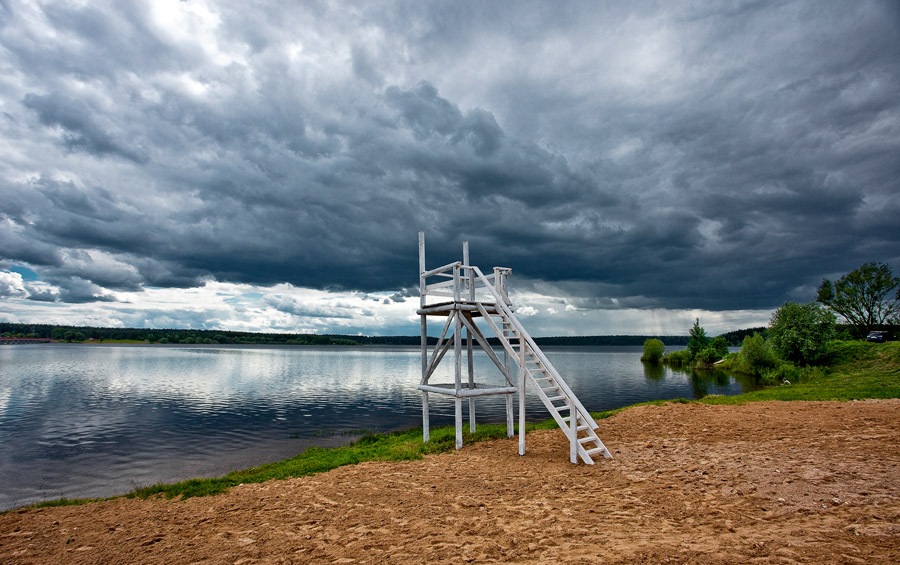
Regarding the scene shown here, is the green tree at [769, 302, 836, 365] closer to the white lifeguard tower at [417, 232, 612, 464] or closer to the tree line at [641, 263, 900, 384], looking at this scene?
the tree line at [641, 263, 900, 384]

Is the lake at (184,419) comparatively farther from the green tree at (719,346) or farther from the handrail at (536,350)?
the green tree at (719,346)

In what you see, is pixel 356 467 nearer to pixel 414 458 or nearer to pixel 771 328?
pixel 414 458

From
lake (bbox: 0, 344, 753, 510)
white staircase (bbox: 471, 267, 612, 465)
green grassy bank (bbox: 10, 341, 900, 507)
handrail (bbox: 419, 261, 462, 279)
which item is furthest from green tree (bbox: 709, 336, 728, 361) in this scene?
handrail (bbox: 419, 261, 462, 279)

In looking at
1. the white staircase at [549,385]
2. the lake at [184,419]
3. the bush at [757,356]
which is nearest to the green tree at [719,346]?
the bush at [757,356]

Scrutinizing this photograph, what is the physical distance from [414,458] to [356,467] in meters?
1.87

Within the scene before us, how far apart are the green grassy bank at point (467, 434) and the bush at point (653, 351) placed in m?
51.7

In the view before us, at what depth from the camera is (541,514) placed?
9.07 meters

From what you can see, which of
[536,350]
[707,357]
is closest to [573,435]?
[536,350]

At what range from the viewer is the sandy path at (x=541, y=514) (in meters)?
7.31

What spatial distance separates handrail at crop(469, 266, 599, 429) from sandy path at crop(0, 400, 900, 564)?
155cm

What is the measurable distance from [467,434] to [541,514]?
1000cm

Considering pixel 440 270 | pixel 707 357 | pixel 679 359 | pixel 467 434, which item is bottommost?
pixel 679 359

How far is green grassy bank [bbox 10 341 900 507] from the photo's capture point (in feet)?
44.9

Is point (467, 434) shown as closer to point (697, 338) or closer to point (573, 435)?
point (573, 435)
